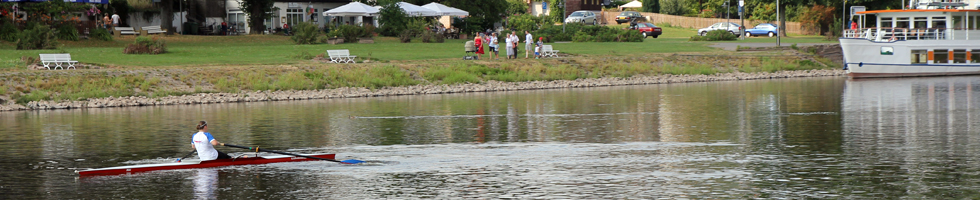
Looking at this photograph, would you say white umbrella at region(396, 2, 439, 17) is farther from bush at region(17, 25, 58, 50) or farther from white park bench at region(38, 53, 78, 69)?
white park bench at region(38, 53, 78, 69)

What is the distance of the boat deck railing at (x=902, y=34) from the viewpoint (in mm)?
53562

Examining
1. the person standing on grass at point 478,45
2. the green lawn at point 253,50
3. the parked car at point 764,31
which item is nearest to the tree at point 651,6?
the parked car at point 764,31

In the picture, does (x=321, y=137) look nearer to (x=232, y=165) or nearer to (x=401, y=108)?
(x=232, y=165)

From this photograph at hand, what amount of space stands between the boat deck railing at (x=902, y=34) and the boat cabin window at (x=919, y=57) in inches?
28.3

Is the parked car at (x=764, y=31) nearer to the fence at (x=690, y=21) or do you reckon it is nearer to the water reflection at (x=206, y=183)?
the fence at (x=690, y=21)

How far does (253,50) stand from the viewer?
5562 cm

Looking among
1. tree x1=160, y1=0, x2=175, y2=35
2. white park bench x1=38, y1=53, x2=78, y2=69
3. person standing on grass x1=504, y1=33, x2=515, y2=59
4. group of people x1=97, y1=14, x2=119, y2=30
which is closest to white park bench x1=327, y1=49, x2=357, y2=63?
person standing on grass x1=504, y1=33, x2=515, y2=59

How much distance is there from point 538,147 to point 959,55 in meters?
38.2

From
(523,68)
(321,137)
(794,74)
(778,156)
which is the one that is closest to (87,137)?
(321,137)

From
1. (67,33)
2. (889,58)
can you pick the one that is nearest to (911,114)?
(889,58)

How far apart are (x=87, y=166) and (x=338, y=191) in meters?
6.87

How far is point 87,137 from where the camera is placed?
1108 inches

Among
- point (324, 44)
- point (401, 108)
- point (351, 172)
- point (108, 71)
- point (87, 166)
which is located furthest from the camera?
point (324, 44)

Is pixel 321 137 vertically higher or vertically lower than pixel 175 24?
lower
